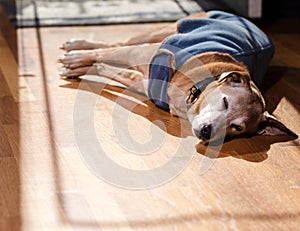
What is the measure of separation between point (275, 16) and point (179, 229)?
2.96m

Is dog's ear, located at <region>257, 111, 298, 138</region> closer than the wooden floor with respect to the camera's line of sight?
No

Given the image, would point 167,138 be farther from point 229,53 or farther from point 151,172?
point 229,53

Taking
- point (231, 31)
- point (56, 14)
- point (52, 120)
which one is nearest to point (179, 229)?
point (52, 120)

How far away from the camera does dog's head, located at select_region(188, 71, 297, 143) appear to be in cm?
246

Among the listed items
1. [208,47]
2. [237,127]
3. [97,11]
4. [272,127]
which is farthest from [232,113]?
[97,11]

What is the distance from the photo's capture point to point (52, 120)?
266 cm

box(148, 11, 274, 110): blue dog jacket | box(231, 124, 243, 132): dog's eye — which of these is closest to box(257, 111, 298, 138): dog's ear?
box(231, 124, 243, 132): dog's eye

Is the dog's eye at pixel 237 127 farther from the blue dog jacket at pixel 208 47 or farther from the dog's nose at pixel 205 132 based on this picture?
the blue dog jacket at pixel 208 47

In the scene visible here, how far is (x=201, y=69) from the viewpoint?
2693mm

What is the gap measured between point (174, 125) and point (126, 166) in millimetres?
444

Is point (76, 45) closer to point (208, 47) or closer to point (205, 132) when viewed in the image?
point (208, 47)

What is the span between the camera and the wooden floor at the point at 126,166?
1.93 meters

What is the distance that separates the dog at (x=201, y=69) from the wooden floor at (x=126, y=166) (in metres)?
0.06

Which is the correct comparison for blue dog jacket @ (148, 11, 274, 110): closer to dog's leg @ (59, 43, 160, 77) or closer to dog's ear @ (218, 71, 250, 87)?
dog's leg @ (59, 43, 160, 77)
